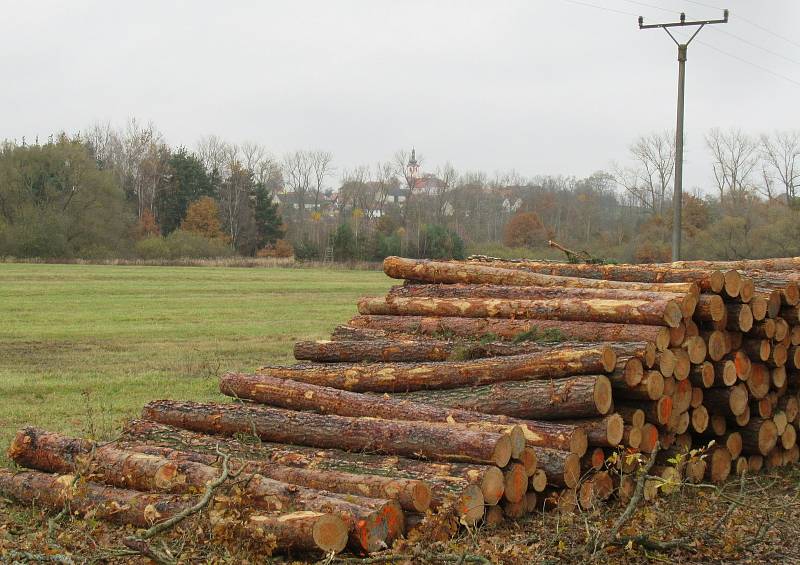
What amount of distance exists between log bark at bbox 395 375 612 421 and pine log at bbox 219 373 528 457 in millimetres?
111

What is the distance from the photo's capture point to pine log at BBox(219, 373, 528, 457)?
7062 mm

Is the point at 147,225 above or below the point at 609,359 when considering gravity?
above

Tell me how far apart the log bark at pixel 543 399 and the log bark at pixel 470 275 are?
2.43 metres

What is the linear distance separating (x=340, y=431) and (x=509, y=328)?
237cm

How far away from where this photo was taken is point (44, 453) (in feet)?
24.3

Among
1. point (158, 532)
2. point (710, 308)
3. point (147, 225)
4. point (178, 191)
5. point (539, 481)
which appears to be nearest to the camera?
point (158, 532)

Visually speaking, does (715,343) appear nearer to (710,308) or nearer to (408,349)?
(710,308)

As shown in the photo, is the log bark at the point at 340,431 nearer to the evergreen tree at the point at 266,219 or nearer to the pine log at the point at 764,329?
the pine log at the point at 764,329

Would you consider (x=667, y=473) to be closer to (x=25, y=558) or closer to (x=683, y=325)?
(x=683, y=325)

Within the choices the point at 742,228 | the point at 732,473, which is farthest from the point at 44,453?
the point at 742,228

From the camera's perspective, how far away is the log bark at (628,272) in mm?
8484

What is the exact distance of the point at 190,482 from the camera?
6367 mm

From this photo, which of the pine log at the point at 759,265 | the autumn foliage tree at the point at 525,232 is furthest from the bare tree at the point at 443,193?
the pine log at the point at 759,265

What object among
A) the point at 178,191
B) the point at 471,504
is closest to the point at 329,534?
the point at 471,504
